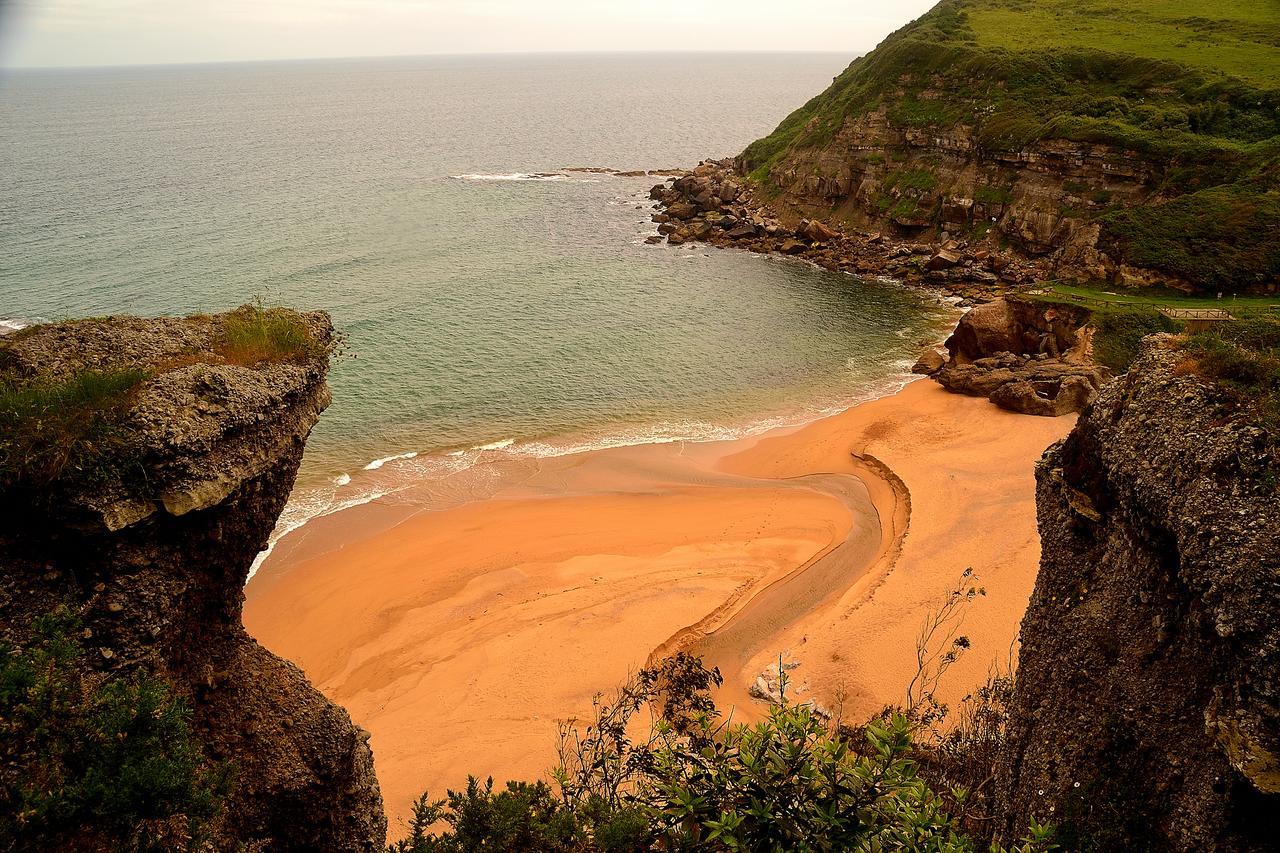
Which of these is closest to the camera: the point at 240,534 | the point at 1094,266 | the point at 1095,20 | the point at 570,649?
the point at 240,534

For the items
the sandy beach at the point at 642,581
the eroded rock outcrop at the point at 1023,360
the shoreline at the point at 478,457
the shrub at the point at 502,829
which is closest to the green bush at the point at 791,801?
the shrub at the point at 502,829

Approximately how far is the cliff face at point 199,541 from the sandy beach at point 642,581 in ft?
19.5

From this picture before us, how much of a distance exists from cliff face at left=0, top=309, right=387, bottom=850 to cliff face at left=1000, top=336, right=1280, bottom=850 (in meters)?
13.0

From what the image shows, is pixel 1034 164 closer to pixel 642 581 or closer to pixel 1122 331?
pixel 1122 331

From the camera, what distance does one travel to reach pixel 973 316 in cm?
4784

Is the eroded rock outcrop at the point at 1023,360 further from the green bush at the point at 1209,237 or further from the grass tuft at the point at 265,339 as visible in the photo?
the grass tuft at the point at 265,339

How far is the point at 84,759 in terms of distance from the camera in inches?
402

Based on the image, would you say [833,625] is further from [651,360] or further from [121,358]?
[651,360]

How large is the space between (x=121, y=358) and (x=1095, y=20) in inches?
4089

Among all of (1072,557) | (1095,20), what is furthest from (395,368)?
(1095,20)

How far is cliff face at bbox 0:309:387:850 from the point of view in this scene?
11.0 metres

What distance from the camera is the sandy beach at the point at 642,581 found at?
22.9 metres

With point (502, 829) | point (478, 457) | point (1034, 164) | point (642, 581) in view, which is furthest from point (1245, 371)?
point (1034, 164)

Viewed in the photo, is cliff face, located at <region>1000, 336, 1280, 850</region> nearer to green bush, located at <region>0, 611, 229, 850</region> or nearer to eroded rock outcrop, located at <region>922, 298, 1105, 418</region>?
green bush, located at <region>0, 611, 229, 850</region>
